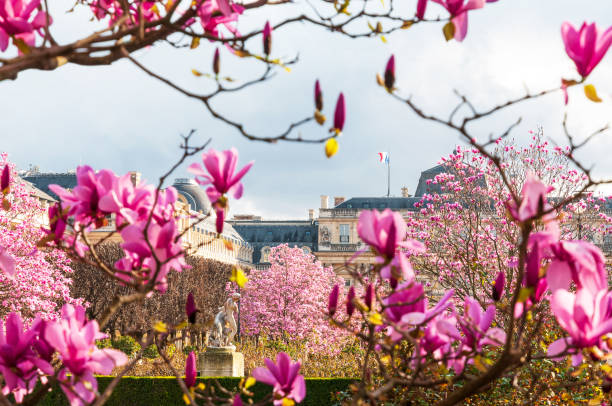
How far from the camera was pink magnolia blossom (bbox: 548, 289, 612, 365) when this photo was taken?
150 centimetres

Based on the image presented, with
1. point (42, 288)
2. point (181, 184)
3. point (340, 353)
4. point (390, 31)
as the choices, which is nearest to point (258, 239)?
point (181, 184)

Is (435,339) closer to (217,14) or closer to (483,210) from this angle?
(217,14)

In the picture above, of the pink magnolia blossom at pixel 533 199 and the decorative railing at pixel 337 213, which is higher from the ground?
the decorative railing at pixel 337 213

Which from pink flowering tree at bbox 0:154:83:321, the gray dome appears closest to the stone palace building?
the gray dome

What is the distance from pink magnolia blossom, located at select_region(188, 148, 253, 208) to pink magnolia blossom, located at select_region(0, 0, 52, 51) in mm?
641

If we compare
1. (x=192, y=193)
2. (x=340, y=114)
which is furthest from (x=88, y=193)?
(x=192, y=193)

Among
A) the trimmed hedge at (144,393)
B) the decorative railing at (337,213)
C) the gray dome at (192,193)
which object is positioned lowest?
the trimmed hedge at (144,393)

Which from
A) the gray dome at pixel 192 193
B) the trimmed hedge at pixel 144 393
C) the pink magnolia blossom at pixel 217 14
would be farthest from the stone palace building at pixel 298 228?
the pink magnolia blossom at pixel 217 14

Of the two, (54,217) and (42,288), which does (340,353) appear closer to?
(42,288)

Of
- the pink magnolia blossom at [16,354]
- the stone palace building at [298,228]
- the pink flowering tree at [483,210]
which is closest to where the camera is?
the pink magnolia blossom at [16,354]

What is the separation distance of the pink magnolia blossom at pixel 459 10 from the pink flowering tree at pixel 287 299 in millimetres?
30770

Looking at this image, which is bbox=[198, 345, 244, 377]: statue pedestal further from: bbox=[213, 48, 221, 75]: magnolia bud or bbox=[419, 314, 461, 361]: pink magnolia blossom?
bbox=[419, 314, 461, 361]: pink magnolia blossom

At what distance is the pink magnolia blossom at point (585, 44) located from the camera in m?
1.71

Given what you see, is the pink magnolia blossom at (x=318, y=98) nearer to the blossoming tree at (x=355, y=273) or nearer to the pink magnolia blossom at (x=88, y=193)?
the blossoming tree at (x=355, y=273)
